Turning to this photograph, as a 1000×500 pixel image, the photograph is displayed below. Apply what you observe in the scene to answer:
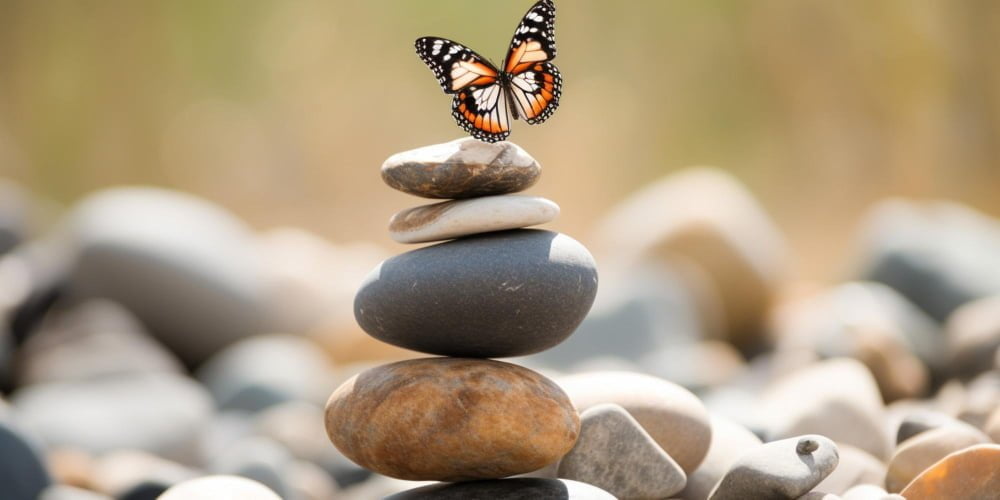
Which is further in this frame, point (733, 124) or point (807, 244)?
point (733, 124)

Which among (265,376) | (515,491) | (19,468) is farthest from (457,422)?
(265,376)

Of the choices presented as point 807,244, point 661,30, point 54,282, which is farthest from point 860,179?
point 54,282

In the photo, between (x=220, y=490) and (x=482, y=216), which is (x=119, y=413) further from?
(x=482, y=216)

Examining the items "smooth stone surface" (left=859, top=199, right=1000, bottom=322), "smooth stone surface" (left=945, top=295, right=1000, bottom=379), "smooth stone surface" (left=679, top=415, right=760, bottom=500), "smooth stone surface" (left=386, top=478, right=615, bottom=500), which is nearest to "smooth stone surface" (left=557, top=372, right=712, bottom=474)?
"smooth stone surface" (left=679, top=415, right=760, bottom=500)

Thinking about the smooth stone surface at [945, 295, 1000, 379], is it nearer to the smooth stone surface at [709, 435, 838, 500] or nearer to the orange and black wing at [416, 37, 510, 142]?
the smooth stone surface at [709, 435, 838, 500]

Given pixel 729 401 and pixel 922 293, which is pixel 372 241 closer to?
pixel 922 293

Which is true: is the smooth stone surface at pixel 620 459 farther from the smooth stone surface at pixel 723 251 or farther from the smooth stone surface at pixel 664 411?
the smooth stone surface at pixel 723 251
